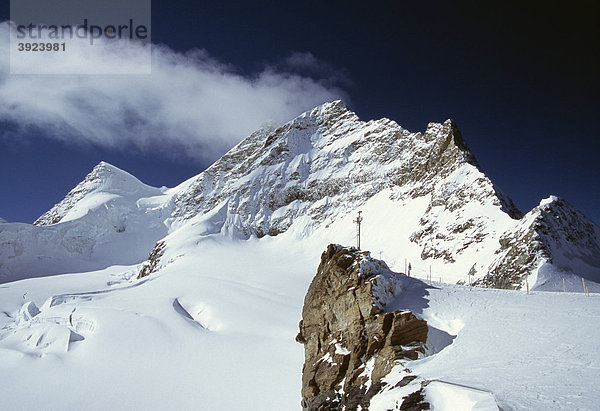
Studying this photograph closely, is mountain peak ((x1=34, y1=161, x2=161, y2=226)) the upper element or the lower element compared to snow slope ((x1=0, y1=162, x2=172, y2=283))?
upper

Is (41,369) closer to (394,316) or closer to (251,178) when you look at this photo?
(394,316)

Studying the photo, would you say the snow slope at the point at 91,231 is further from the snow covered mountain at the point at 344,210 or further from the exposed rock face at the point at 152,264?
the exposed rock face at the point at 152,264

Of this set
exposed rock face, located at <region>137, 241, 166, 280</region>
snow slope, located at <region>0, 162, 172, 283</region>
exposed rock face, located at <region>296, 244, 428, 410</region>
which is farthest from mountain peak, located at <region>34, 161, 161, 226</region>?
exposed rock face, located at <region>296, 244, 428, 410</region>

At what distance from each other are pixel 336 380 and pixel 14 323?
46.6 m

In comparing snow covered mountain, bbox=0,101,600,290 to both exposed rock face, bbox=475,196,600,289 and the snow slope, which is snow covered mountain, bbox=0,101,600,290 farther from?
the snow slope

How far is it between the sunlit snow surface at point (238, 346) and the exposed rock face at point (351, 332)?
144 cm

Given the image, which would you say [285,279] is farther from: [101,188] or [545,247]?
[101,188]

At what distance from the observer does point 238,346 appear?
1224 inches

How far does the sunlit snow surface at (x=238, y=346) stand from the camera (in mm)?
10875

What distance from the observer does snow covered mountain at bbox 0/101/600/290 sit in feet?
124

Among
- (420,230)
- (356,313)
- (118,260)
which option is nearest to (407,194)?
(420,230)

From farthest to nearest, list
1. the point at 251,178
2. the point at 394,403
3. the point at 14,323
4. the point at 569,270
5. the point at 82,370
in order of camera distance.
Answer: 1. the point at 251,178
2. the point at 14,323
3. the point at 569,270
4. the point at 82,370
5. the point at 394,403

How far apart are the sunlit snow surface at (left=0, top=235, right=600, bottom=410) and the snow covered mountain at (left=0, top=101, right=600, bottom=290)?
58.7 ft

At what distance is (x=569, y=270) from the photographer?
32375 mm
